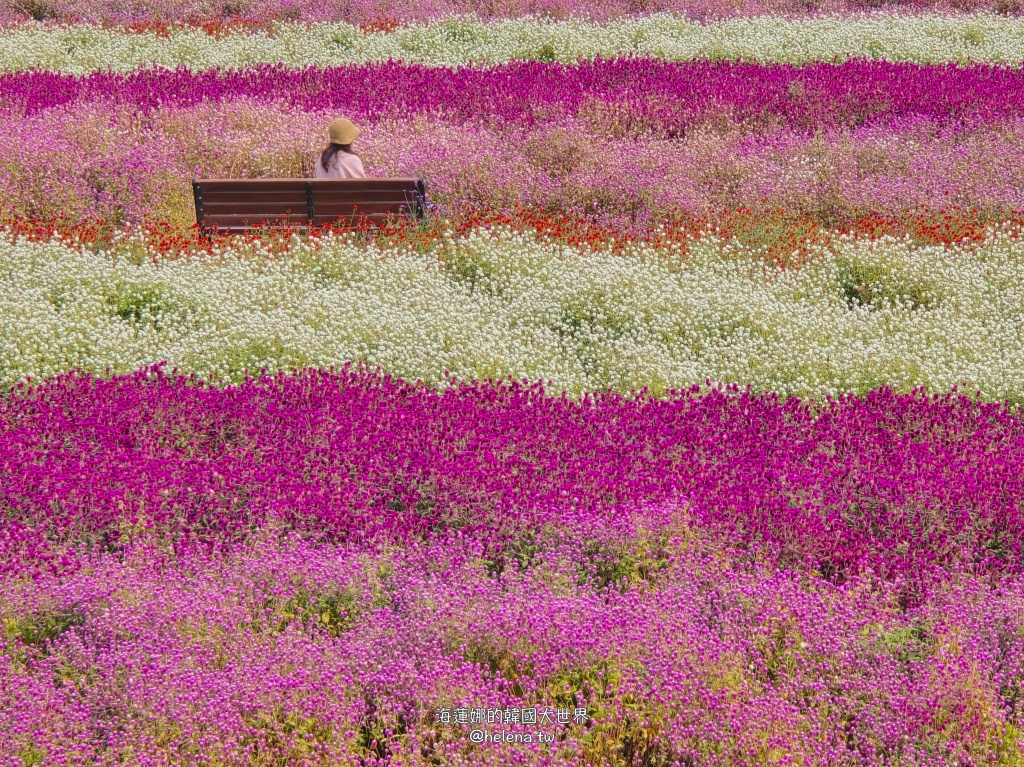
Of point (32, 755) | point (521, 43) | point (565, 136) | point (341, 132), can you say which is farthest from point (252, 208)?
point (521, 43)

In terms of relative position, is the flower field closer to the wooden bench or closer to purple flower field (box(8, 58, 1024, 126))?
purple flower field (box(8, 58, 1024, 126))

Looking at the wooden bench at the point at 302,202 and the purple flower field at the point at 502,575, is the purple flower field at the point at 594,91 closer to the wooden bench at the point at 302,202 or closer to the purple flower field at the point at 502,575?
the wooden bench at the point at 302,202

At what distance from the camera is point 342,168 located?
415 inches

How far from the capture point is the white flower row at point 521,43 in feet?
58.4

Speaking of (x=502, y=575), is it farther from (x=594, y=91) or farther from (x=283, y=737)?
(x=594, y=91)

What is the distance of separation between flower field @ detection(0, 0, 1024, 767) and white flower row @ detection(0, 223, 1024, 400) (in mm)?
42

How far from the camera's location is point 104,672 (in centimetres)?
432

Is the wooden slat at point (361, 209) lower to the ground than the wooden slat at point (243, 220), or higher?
higher

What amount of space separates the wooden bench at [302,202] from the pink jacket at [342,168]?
599 mm

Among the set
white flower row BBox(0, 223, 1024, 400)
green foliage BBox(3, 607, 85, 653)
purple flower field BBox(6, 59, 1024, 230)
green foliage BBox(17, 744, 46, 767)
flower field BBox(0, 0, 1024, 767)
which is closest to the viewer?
green foliage BBox(17, 744, 46, 767)

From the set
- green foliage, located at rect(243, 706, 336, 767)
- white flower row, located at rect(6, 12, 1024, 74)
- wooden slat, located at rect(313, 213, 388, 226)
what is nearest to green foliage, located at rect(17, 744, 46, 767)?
green foliage, located at rect(243, 706, 336, 767)

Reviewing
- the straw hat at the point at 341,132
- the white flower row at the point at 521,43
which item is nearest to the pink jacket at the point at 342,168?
the straw hat at the point at 341,132

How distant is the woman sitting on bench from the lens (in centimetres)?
1048

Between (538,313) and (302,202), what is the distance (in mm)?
2814
